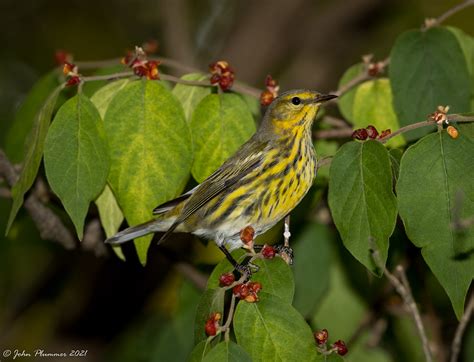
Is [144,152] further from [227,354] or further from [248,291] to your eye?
[227,354]

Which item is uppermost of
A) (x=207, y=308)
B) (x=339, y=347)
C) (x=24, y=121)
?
(x=24, y=121)

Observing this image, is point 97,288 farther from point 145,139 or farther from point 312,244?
point 145,139

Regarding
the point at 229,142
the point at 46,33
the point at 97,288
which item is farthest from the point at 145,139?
the point at 46,33

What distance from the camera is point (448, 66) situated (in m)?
4.16

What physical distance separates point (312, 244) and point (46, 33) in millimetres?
5445

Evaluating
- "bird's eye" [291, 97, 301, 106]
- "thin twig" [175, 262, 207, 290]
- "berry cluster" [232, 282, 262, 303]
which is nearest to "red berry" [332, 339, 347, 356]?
"berry cluster" [232, 282, 262, 303]

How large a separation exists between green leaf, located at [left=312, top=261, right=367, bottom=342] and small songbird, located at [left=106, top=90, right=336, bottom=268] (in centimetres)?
86

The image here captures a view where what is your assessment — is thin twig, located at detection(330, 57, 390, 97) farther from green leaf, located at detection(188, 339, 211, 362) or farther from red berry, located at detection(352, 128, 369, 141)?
green leaf, located at detection(188, 339, 211, 362)

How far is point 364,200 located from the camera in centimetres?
323

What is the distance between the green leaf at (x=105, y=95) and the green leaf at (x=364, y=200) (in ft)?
4.19

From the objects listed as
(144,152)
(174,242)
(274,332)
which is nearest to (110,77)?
(144,152)

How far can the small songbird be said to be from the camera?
173 inches

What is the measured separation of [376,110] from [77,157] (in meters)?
1.64

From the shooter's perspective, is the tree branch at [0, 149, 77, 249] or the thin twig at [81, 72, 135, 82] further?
the tree branch at [0, 149, 77, 249]
